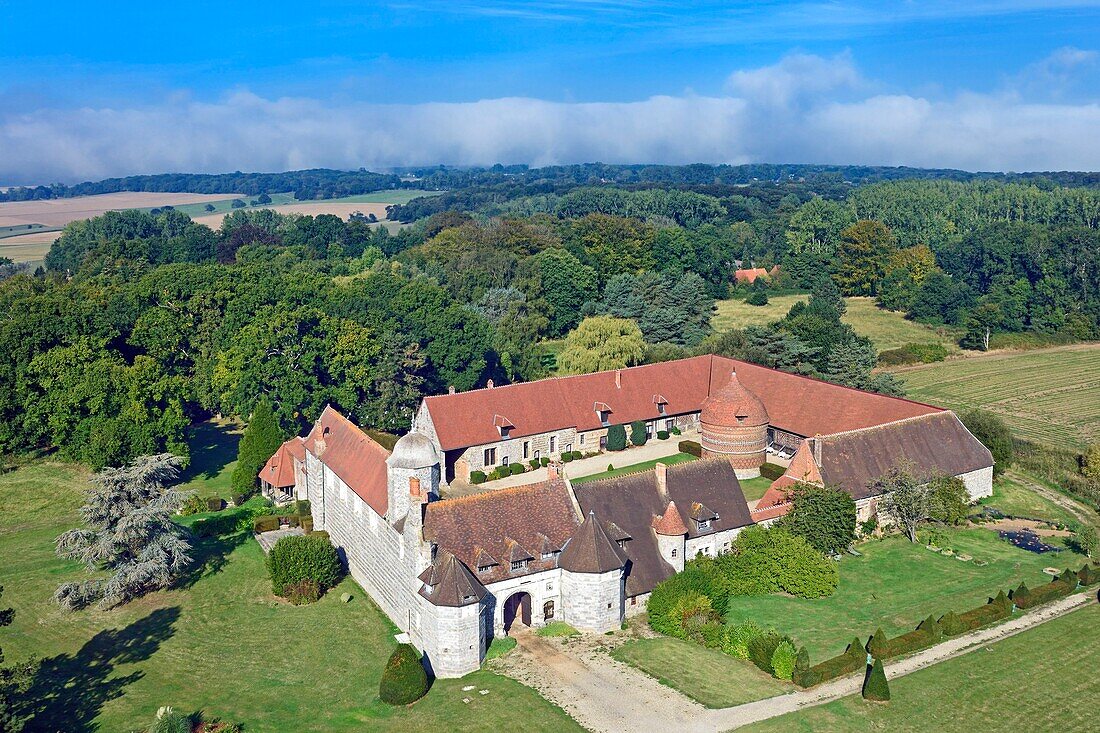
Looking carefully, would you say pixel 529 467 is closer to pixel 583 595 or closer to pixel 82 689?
pixel 583 595

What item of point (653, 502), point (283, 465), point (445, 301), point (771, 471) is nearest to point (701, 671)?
point (653, 502)

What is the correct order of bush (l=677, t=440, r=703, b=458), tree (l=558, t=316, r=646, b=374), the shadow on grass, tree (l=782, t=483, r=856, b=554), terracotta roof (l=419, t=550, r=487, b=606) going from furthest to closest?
tree (l=558, t=316, r=646, b=374) < the shadow on grass < bush (l=677, t=440, r=703, b=458) < tree (l=782, t=483, r=856, b=554) < terracotta roof (l=419, t=550, r=487, b=606)

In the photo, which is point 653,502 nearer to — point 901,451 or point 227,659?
point 901,451

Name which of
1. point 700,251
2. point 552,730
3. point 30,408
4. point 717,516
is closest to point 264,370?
point 30,408

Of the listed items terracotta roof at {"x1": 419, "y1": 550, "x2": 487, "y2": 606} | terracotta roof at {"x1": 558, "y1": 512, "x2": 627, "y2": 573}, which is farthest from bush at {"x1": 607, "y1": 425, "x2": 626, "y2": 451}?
terracotta roof at {"x1": 419, "y1": 550, "x2": 487, "y2": 606}

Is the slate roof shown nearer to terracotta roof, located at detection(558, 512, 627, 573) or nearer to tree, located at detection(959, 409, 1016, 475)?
terracotta roof, located at detection(558, 512, 627, 573)
